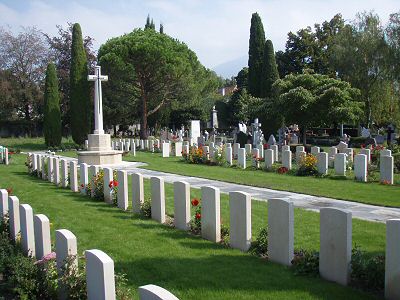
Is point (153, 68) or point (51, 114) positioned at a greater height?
point (153, 68)

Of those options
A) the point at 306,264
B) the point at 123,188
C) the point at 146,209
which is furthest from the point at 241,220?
the point at 123,188

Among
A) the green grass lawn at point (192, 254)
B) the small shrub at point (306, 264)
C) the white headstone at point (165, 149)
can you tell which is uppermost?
the white headstone at point (165, 149)

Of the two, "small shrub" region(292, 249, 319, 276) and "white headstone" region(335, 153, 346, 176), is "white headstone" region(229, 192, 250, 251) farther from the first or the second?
"white headstone" region(335, 153, 346, 176)

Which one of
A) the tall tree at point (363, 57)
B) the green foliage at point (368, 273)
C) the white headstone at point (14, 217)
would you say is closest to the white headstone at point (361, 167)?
the green foliage at point (368, 273)

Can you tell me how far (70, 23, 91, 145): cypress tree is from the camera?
34.6 metres

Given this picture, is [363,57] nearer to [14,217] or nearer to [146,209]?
[146,209]

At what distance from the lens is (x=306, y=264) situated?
18.2ft

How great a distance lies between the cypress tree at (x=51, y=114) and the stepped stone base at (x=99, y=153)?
13.9 m

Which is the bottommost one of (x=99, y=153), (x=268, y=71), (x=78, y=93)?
(x=99, y=153)

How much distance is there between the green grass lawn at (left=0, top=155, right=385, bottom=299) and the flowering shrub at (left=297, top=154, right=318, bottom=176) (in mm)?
6290

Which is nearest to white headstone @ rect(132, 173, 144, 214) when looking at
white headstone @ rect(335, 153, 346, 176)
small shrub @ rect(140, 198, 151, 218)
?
small shrub @ rect(140, 198, 151, 218)

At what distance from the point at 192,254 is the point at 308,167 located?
10.5 metres

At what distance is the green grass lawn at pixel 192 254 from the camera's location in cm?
495

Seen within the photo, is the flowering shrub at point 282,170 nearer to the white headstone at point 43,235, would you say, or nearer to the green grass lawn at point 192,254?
the green grass lawn at point 192,254
